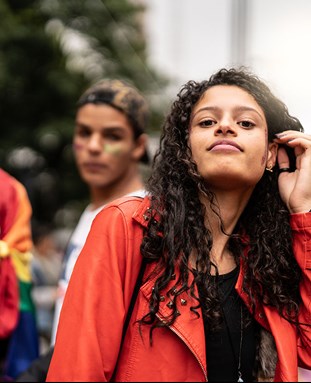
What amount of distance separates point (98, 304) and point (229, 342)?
0.59 metres

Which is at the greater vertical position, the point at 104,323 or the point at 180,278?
the point at 180,278

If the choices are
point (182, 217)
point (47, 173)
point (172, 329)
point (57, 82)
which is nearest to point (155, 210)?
point (182, 217)

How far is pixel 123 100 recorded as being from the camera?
3.69m

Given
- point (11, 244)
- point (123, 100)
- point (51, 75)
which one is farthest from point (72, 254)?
point (51, 75)

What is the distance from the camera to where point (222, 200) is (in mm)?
2410

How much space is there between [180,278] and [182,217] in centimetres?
24

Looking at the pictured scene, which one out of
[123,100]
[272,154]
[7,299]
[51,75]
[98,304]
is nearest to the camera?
[98,304]

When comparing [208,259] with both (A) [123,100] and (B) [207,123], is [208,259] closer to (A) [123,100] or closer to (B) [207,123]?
(B) [207,123]

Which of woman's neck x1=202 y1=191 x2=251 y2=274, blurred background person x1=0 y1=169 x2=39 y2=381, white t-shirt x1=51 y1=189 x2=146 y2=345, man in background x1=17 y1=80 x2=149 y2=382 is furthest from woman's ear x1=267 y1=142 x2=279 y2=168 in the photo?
blurred background person x1=0 y1=169 x2=39 y2=381

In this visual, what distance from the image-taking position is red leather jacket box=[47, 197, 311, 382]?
1.99 m

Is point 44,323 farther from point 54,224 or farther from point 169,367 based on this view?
point 54,224

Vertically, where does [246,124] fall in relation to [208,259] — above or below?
above

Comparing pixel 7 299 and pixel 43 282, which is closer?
pixel 7 299

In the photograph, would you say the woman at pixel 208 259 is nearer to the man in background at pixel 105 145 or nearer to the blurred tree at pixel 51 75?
the man in background at pixel 105 145
